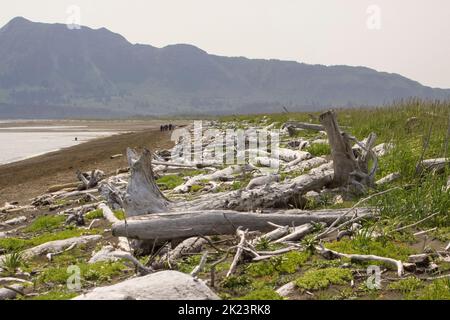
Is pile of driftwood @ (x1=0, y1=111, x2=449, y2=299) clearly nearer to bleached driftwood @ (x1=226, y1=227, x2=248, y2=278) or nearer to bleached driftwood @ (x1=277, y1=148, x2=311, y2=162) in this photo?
bleached driftwood @ (x1=226, y1=227, x2=248, y2=278)

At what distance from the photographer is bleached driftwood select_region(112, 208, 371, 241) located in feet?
23.1

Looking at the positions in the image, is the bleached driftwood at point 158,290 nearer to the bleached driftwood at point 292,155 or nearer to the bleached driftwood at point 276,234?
the bleached driftwood at point 276,234

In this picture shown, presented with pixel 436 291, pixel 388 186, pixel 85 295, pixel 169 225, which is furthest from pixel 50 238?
pixel 436 291

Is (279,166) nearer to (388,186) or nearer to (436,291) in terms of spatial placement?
(388,186)

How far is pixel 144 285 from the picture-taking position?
4.64 meters

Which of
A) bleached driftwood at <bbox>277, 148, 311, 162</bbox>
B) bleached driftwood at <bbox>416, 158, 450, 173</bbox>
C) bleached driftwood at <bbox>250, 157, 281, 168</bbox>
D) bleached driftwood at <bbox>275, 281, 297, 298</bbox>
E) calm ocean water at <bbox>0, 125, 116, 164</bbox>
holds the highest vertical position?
bleached driftwood at <bbox>416, 158, 450, 173</bbox>

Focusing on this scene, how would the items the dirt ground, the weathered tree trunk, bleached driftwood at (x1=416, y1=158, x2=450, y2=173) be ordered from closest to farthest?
1. bleached driftwood at (x1=416, y1=158, x2=450, y2=173)
2. the weathered tree trunk
3. the dirt ground

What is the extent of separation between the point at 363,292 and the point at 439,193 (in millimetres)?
2918

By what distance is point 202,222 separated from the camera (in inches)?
287

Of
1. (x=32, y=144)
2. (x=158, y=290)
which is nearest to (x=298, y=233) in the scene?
(x=158, y=290)

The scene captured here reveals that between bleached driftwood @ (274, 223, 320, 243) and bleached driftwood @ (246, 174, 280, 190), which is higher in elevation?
bleached driftwood @ (246, 174, 280, 190)

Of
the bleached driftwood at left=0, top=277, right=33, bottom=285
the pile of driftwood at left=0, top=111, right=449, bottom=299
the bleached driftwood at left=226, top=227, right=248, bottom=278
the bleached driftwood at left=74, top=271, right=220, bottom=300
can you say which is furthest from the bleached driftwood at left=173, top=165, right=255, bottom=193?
the bleached driftwood at left=74, top=271, right=220, bottom=300

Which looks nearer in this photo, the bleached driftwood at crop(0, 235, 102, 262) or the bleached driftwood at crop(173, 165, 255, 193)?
the bleached driftwood at crop(0, 235, 102, 262)

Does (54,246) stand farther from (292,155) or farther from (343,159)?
(292,155)
